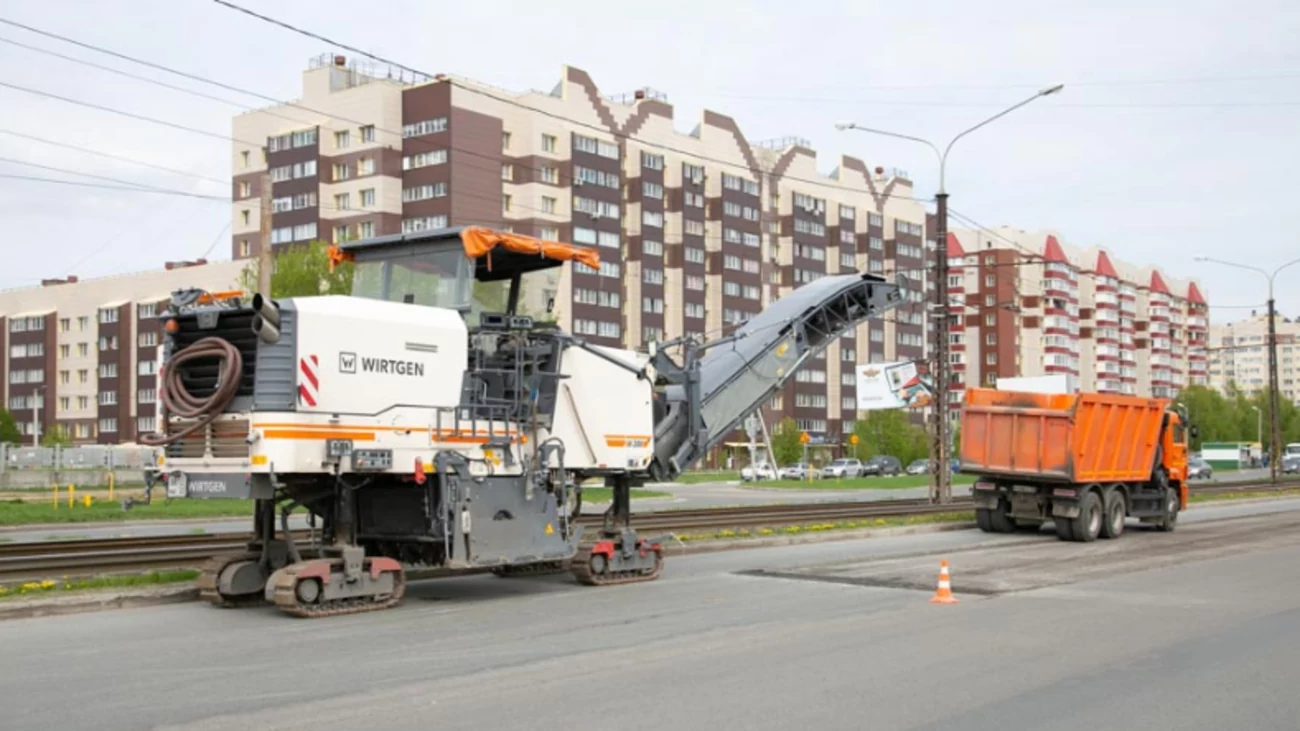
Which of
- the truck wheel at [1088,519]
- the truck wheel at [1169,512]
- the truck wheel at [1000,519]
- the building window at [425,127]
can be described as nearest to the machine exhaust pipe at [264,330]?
the truck wheel at [1088,519]

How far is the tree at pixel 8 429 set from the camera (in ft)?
307

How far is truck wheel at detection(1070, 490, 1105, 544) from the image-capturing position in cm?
2244

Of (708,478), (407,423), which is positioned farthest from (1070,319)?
(407,423)

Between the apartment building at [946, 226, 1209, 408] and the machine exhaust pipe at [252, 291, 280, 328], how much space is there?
105 meters

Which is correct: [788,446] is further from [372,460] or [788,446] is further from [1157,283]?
[1157,283]

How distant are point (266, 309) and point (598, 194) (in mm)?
78098

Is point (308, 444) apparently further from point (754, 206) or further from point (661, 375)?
point (754, 206)

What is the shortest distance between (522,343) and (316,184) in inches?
2825

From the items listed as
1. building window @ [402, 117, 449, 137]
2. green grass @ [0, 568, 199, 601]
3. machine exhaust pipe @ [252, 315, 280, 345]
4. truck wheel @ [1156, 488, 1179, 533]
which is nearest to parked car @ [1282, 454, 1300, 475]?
building window @ [402, 117, 449, 137]

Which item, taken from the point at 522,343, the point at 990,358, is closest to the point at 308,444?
the point at 522,343

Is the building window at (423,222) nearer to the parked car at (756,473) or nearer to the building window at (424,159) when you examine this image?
the building window at (424,159)

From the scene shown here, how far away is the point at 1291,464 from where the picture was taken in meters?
89.4

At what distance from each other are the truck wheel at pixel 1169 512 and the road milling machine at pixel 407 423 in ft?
45.1

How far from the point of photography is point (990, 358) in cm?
13262
